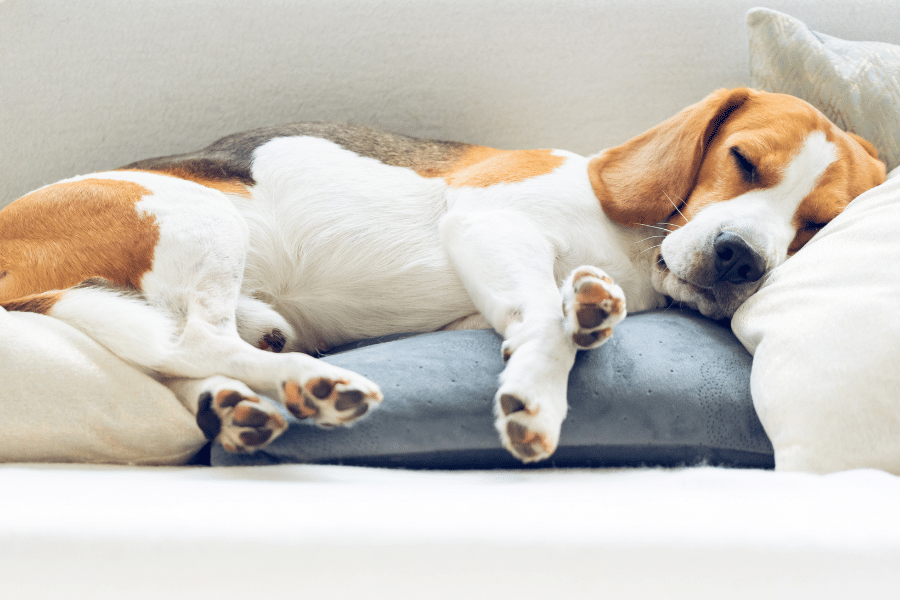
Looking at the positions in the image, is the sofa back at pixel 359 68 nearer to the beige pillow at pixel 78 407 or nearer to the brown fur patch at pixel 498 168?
the brown fur patch at pixel 498 168

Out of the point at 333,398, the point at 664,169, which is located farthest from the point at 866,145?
the point at 333,398

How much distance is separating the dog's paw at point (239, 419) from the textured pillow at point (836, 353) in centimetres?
82

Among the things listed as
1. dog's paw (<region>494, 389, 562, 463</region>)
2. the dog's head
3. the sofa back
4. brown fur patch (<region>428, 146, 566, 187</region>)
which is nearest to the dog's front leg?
dog's paw (<region>494, 389, 562, 463</region>)

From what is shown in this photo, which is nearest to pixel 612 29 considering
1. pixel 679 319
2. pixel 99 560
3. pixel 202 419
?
pixel 679 319

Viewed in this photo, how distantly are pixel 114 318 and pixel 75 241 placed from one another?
0.25m

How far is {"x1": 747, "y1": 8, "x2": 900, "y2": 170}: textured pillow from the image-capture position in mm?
1600

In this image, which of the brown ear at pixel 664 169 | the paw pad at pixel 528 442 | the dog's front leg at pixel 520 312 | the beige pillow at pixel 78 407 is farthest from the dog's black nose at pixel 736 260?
the beige pillow at pixel 78 407

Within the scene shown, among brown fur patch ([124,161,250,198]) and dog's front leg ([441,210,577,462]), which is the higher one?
brown fur patch ([124,161,250,198])

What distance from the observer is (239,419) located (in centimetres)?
99

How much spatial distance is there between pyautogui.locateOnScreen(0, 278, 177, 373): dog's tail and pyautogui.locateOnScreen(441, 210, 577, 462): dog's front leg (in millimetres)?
622

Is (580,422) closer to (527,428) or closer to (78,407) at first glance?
(527,428)

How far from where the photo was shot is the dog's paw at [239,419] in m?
0.99

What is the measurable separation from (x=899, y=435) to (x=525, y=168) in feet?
3.20

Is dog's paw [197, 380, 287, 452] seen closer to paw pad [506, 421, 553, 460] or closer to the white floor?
the white floor
